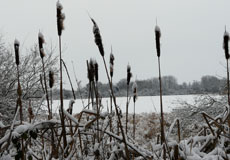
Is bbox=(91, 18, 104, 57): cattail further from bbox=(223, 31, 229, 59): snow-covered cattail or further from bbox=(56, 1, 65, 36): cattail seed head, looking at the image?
bbox=(223, 31, 229, 59): snow-covered cattail

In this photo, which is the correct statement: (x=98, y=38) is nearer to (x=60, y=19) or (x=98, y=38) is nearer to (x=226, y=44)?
(x=60, y=19)

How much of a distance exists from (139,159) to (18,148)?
0.49 meters

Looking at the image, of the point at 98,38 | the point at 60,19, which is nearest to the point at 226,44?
the point at 98,38

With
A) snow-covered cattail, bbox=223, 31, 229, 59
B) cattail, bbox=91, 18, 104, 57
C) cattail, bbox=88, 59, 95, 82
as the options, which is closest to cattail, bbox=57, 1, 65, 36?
cattail, bbox=91, 18, 104, 57

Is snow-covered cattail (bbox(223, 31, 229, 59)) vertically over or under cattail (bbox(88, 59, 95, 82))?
over

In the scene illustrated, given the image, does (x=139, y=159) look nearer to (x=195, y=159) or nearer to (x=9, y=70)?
(x=195, y=159)

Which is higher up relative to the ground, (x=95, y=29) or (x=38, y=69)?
(x=38, y=69)

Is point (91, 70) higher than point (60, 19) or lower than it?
lower

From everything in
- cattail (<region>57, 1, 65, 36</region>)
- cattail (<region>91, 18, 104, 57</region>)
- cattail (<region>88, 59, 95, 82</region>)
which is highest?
cattail (<region>57, 1, 65, 36</region>)

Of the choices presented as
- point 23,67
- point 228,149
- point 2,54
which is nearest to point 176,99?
point 23,67

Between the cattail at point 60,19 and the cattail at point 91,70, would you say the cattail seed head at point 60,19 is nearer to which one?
the cattail at point 60,19

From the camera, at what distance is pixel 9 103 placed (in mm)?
7375

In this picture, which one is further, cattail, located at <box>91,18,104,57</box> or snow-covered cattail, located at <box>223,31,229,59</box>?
snow-covered cattail, located at <box>223,31,229,59</box>

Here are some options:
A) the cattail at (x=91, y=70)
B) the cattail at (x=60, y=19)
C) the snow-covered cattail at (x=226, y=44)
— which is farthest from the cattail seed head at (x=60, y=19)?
the snow-covered cattail at (x=226, y=44)
